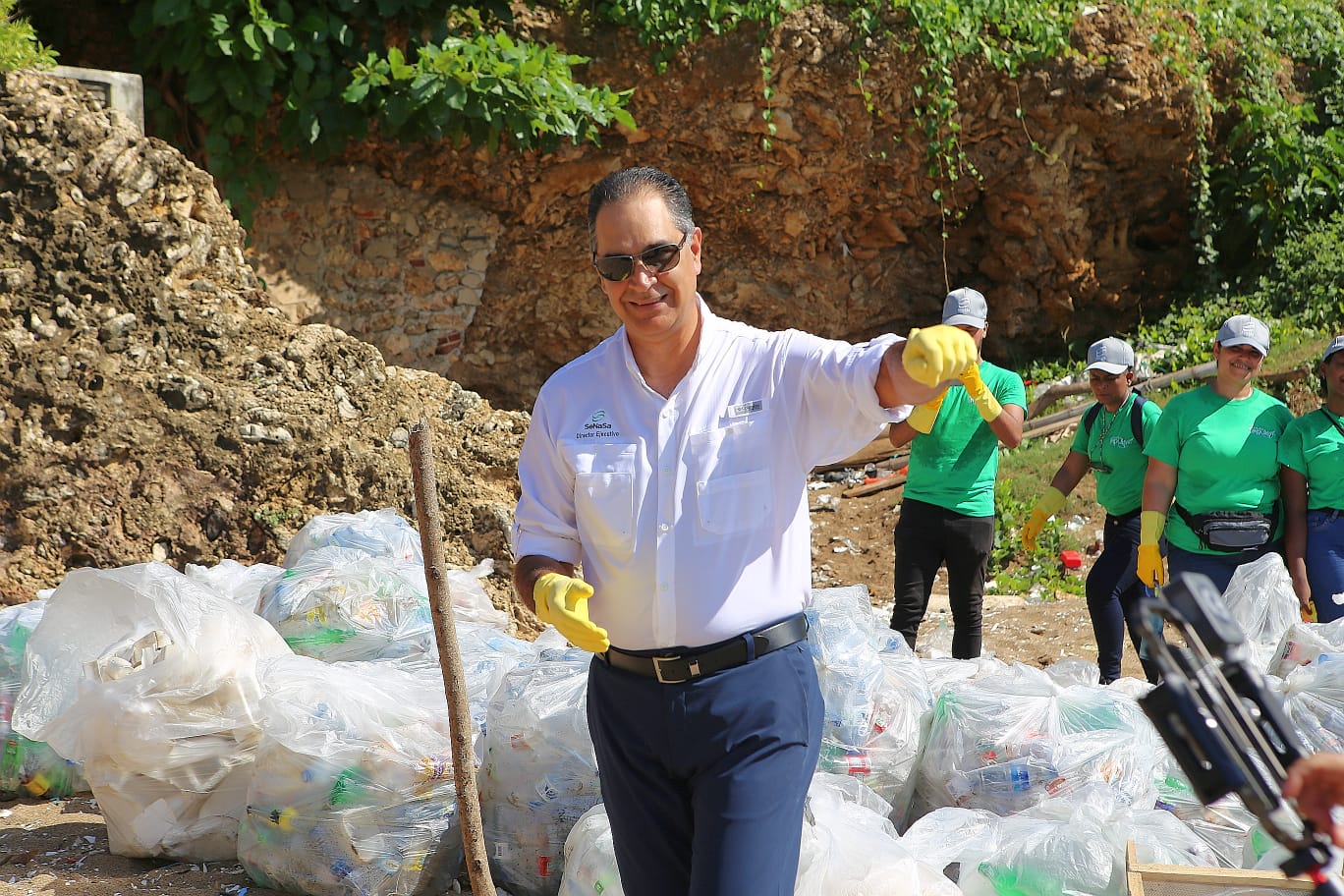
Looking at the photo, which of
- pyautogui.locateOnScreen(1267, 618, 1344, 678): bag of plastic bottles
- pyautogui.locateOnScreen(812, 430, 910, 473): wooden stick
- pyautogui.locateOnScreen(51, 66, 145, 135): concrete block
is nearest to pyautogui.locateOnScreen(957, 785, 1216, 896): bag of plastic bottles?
pyautogui.locateOnScreen(1267, 618, 1344, 678): bag of plastic bottles

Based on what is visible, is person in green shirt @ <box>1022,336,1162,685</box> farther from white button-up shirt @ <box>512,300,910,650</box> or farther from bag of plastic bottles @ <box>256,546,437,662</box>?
white button-up shirt @ <box>512,300,910,650</box>

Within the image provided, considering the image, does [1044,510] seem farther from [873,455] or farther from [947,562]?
[873,455]

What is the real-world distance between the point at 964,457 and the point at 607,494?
2656mm

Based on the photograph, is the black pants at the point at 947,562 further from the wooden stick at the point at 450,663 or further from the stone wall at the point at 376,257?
the stone wall at the point at 376,257

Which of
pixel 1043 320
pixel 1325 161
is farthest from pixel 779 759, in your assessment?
pixel 1325 161

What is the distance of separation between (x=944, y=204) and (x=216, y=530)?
6873mm

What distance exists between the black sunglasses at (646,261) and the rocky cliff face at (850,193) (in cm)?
639

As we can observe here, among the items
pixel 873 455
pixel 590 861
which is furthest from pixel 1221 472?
pixel 873 455

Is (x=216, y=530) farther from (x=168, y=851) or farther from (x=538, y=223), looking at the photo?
(x=538, y=223)

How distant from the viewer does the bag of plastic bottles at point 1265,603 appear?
3.50 meters

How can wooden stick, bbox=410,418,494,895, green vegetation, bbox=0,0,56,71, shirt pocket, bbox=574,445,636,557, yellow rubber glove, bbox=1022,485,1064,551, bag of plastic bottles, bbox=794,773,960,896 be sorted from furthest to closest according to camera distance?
yellow rubber glove, bbox=1022,485,1064,551, green vegetation, bbox=0,0,56,71, wooden stick, bbox=410,418,494,895, bag of plastic bottles, bbox=794,773,960,896, shirt pocket, bbox=574,445,636,557

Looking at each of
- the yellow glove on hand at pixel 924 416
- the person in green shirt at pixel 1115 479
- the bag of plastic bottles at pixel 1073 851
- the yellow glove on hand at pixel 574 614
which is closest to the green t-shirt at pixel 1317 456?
the person in green shirt at pixel 1115 479

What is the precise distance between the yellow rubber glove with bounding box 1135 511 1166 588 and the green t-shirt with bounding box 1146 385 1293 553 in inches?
3.7

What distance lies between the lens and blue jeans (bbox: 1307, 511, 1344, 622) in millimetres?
4000
